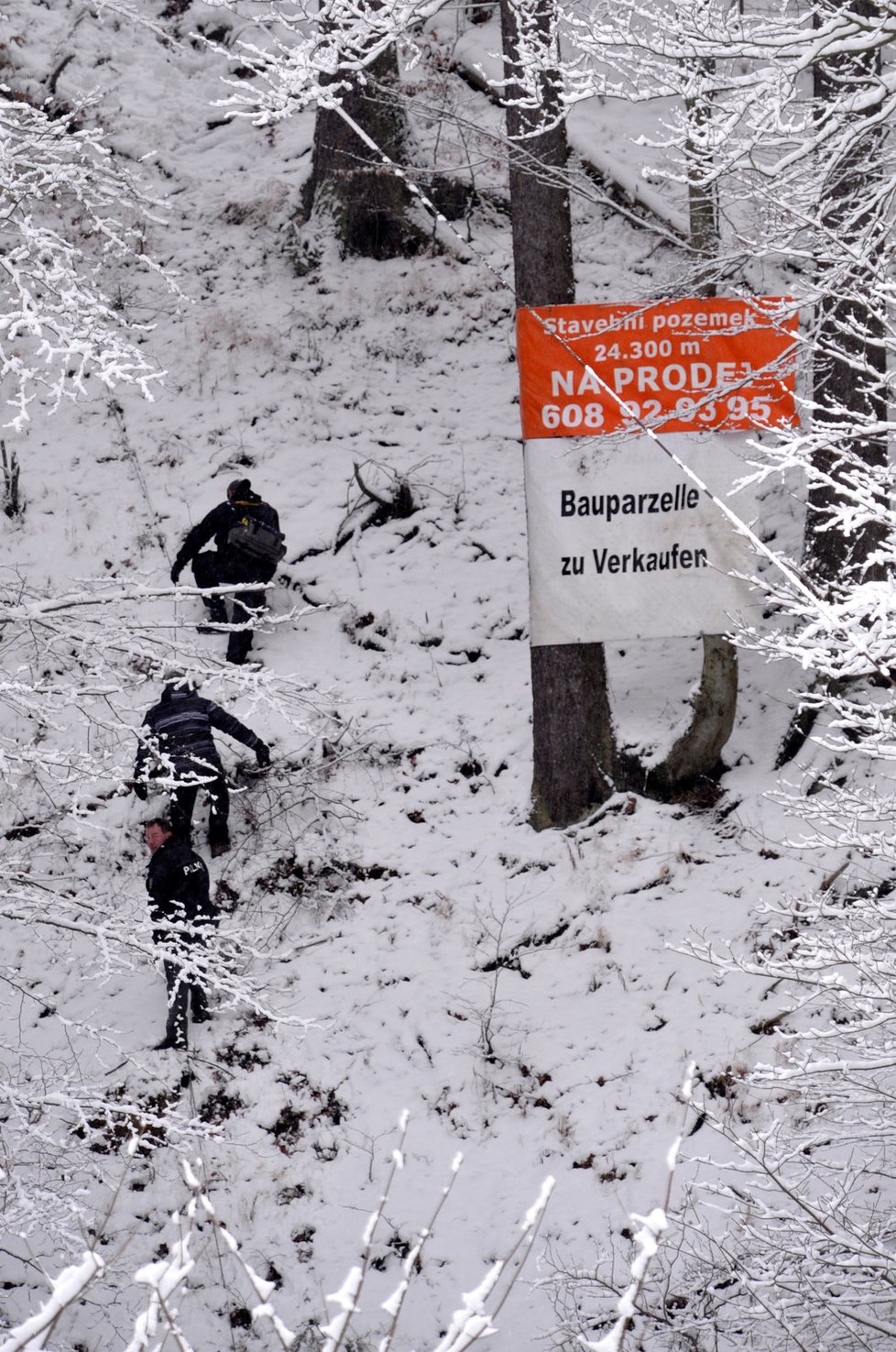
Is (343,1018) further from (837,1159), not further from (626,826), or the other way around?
(837,1159)

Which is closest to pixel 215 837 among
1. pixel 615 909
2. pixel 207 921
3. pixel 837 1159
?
pixel 207 921

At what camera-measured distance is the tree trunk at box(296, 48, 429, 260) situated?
13.5m

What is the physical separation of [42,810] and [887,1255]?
23.7ft

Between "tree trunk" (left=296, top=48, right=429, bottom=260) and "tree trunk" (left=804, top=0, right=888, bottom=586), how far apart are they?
22.8 ft

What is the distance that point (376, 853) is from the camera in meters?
8.76

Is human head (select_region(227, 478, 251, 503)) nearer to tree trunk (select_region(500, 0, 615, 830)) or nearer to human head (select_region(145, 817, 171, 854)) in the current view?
tree trunk (select_region(500, 0, 615, 830))

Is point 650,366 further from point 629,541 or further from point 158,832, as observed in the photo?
point 158,832

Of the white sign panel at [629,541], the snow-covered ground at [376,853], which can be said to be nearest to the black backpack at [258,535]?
the snow-covered ground at [376,853]

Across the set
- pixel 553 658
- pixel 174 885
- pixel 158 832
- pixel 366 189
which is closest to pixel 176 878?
pixel 174 885

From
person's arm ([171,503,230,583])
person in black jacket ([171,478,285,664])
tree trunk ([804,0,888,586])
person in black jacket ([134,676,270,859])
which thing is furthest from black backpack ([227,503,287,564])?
tree trunk ([804,0,888,586])

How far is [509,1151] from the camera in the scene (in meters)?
6.78

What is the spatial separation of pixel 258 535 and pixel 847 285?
5.38 m

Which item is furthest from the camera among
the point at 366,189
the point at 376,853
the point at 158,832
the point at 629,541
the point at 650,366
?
the point at 366,189

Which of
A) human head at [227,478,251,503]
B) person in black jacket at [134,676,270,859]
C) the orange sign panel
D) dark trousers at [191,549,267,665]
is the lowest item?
person in black jacket at [134,676,270,859]
